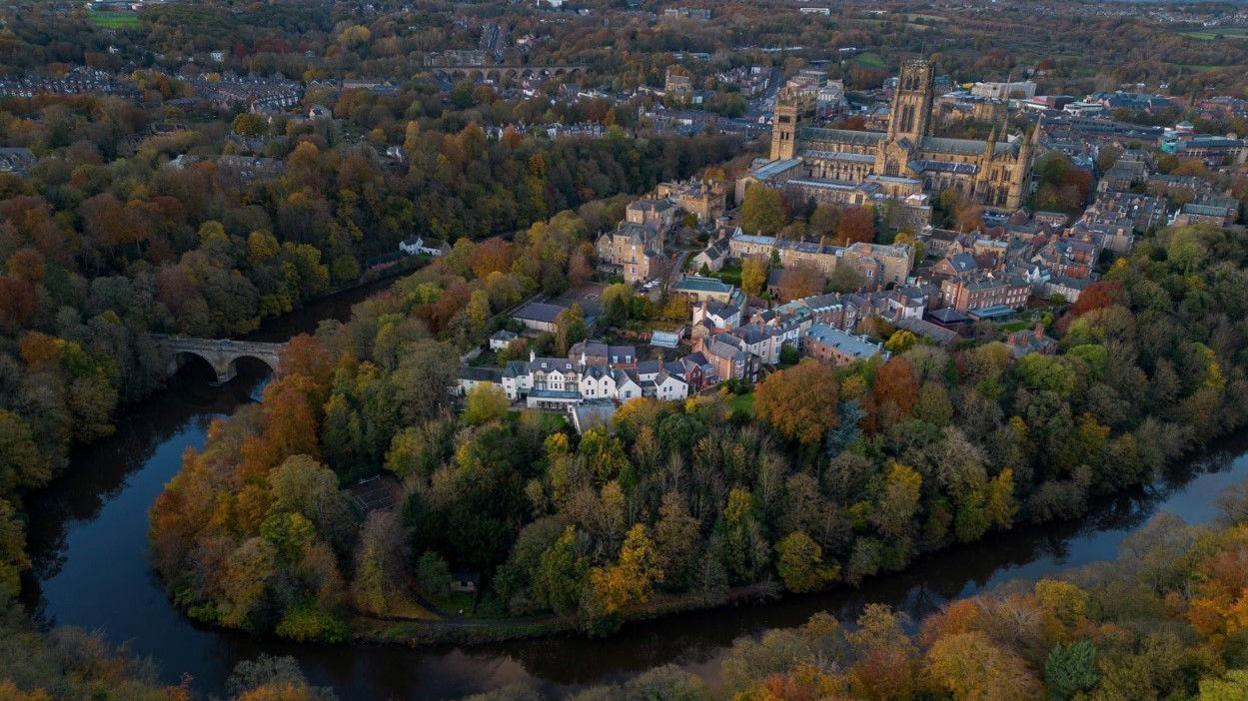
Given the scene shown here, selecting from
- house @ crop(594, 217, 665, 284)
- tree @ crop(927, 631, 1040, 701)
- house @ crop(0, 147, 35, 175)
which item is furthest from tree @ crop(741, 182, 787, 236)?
house @ crop(0, 147, 35, 175)

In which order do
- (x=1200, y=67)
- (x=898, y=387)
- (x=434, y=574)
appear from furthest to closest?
(x=1200, y=67) → (x=898, y=387) → (x=434, y=574)

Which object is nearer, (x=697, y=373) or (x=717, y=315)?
(x=697, y=373)

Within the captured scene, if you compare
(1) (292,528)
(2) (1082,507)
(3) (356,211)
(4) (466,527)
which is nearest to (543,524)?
→ (4) (466,527)

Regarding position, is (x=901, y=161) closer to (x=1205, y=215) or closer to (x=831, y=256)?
(x=831, y=256)

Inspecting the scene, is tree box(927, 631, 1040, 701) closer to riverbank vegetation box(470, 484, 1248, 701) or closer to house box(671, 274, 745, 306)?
riverbank vegetation box(470, 484, 1248, 701)

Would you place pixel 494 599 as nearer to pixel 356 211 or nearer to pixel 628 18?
pixel 356 211

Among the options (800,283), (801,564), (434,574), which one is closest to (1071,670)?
(801,564)
